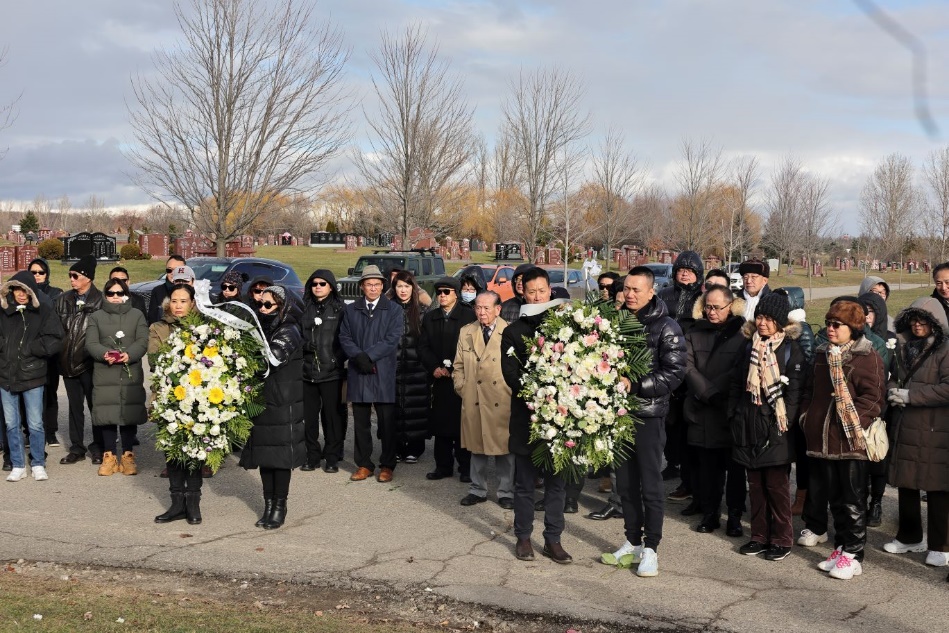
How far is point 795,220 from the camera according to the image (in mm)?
39250

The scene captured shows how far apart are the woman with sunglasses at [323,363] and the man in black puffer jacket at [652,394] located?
3.75m

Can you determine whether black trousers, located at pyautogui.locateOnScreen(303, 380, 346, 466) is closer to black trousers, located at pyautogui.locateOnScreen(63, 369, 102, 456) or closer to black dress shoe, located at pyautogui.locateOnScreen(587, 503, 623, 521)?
black trousers, located at pyautogui.locateOnScreen(63, 369, 102, 456)

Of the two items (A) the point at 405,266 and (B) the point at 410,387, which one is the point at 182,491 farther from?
(A) the point at 405,266

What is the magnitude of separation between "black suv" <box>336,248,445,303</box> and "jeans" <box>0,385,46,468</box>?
1439cm

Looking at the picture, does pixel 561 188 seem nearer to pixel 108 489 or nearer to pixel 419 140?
pixel 419 140

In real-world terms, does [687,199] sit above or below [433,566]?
above

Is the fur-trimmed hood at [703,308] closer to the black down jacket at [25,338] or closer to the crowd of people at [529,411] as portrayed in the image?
the crowd of people at [529,411]

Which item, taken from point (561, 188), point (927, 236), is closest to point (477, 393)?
point (561, 188)

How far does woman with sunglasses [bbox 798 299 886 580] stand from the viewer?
20.6 ft

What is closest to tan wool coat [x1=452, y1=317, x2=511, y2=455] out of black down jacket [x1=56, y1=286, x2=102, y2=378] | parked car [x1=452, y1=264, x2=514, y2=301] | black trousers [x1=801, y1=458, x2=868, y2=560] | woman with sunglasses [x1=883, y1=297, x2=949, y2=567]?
black trousers [x1=801, y1=458, x2=868, y2=560]

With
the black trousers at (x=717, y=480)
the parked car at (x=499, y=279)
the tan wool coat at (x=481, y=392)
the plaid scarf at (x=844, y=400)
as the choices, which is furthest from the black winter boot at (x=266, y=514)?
the parked car at (x=499, y=279)

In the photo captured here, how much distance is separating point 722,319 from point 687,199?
125ft

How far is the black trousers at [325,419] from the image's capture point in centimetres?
922

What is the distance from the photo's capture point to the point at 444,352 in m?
8.92
